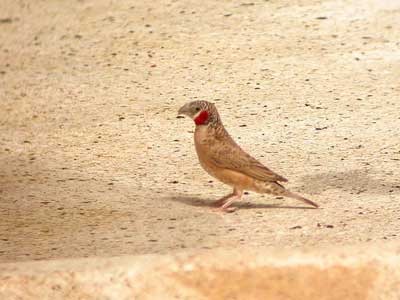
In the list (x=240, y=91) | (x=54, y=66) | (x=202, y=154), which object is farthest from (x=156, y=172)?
(x=54, y=66)

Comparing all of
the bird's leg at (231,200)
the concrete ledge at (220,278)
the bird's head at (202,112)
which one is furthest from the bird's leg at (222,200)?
the concrete ledge at (220,278)

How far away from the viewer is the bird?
6.29m

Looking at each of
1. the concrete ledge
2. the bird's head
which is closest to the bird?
the bird's head

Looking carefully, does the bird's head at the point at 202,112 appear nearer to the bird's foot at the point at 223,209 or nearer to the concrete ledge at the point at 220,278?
the bird's foot at the point at 223,209

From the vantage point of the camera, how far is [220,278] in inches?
221

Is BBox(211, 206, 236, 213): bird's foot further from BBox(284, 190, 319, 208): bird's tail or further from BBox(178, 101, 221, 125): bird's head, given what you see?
BBox(178, 101, 221, 125): bird's head

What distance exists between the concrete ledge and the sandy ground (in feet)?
0.91

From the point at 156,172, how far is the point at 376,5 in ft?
11.5

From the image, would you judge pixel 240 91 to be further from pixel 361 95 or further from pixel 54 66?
pixel 54 66

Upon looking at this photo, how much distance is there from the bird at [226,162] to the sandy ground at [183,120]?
16cm

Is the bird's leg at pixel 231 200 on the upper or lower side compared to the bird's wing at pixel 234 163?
lower

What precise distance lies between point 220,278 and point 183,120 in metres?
2.81

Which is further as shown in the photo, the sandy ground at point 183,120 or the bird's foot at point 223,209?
the bird's foot at point 223,209

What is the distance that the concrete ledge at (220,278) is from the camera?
558cm
